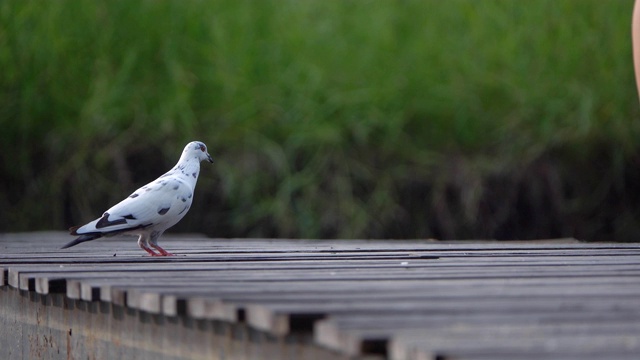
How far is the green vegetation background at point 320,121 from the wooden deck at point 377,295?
2.41 meters

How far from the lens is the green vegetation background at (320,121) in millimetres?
5738

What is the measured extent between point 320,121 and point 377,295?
3987 millimetres

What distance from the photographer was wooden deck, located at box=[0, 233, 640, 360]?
143cm

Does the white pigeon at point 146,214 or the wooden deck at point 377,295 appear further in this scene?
the white pigeon at point 146,214

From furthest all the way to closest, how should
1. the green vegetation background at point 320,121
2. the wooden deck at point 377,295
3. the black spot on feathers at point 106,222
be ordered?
1. the green vegetation background at point 320,121
2. the black spot on feathers at point 106,222
3. the wooden deck at point 377,295

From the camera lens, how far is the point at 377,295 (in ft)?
6.22

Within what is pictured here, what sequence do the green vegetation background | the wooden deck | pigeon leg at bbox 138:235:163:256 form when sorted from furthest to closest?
the green vegetation background, pigeon leg at bbox 138:235:163:256, the wooden deck

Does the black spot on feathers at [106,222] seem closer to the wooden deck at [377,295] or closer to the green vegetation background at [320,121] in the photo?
the wooden deck at [377,295]

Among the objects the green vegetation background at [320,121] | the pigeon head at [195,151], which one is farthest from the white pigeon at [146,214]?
the green vegetation background at [320,121]

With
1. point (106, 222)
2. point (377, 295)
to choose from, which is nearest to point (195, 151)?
point (106, 222)

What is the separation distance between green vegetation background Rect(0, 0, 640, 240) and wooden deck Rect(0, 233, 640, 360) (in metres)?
2.41

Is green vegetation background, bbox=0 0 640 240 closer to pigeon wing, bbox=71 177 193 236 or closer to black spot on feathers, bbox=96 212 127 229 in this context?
pigeon wing, bbox=71 177 193 236

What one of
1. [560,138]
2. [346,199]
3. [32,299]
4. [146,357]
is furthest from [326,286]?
[560,138]

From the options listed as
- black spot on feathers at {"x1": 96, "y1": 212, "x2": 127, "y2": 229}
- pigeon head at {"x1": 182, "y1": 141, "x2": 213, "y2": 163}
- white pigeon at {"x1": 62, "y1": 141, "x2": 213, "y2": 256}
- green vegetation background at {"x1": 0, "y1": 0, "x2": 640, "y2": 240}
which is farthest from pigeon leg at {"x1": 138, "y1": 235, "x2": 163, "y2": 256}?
green vegetation background at {"x1": 0, "y1": 0, "x2": 640, "y2": 240}
